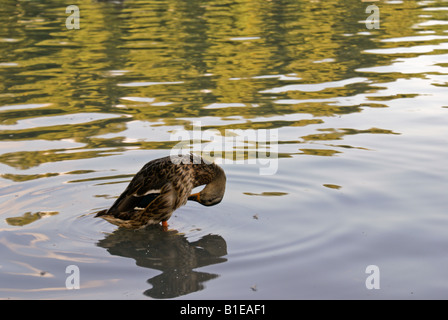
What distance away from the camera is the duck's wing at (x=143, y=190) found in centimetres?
680

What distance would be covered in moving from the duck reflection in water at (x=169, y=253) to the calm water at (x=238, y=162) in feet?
0.07

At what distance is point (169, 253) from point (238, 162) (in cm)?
271

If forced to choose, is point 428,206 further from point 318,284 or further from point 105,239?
point 105,239

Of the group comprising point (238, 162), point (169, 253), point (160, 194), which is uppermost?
point (160, 194)

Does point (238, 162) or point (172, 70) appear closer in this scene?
point (238, 162)

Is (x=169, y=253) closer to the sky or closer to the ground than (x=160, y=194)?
closer to the ground

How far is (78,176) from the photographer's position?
845 cm

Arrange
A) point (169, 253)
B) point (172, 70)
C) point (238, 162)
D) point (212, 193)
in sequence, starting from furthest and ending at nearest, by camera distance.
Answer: point (172, 70) < point (238, 162) < point (212, 193) < point (169, 253)

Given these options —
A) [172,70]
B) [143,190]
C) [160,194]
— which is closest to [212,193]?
[160,194]

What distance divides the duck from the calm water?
196 millimetres

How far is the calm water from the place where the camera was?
5.91 metres

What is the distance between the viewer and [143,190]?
683cm

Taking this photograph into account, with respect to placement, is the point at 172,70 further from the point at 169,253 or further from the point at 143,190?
the point at 169,253
